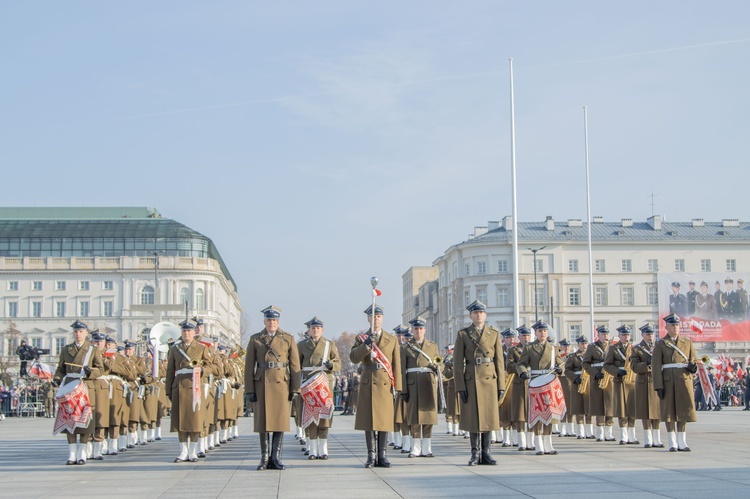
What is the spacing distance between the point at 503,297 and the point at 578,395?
90.8 meters

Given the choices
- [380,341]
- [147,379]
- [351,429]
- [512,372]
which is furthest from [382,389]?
[351,429]

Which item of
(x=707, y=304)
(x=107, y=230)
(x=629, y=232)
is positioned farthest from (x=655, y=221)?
(x=107, y=230)

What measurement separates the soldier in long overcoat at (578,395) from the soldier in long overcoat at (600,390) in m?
0.32

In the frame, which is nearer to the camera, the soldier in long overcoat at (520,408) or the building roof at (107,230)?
→ the soldier in long overcoat at (520,408)

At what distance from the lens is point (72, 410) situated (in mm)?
17141

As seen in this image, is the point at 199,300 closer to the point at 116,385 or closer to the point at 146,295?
the point at 146,295

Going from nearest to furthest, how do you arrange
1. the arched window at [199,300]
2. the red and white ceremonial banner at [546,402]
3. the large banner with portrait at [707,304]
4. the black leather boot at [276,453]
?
the black leather boot at [276,453] → the red and white ceremonial banner at [546,402] → the large banner with portrait at [707,304] → the arched window at [199,300]

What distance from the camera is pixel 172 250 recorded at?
4843 inches

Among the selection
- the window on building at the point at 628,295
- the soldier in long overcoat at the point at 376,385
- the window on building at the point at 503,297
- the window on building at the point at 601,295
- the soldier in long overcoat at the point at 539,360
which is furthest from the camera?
the window on building at the point at 503,297

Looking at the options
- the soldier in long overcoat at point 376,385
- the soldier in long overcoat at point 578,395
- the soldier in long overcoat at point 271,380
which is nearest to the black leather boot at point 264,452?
the soldier in long overcoat at point 271,380

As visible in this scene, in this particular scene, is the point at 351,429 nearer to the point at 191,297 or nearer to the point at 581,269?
the point at 581,269

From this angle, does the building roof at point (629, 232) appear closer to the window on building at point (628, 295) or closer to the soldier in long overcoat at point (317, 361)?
the window on building at point (628, 295)

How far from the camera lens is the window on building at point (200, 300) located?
121 m

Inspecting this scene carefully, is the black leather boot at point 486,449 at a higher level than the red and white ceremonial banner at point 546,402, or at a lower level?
lower
